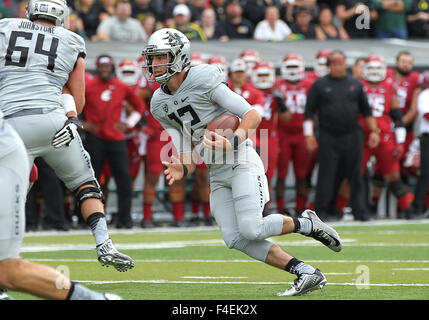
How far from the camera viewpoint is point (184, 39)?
630cm

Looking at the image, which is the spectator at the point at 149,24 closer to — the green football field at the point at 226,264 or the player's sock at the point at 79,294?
the green football field at the point at 226,264

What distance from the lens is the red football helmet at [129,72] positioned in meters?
12.1

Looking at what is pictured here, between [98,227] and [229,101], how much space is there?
1142mm

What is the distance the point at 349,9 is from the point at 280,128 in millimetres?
4075

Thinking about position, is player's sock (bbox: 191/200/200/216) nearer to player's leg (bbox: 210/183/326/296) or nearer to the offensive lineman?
the offensive lineman

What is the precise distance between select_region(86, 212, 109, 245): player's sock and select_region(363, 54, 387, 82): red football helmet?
6834mm

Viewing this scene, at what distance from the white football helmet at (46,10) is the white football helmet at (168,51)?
65 cm

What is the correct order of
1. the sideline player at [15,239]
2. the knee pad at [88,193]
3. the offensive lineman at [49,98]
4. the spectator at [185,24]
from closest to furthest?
the sideline player at [15,239], the offensive lineman at [49,98], the knee pad at [88,193], the spectator at [185,24]

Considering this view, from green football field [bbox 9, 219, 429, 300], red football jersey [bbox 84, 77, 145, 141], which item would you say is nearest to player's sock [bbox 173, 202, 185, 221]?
green football field [bbox 9, 219, 429, 300]

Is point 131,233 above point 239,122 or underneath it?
underneath

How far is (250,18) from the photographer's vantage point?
15.5m

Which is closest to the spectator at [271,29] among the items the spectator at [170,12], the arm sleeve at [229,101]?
the spectator at [170,12]
